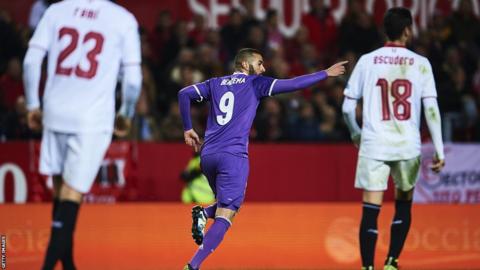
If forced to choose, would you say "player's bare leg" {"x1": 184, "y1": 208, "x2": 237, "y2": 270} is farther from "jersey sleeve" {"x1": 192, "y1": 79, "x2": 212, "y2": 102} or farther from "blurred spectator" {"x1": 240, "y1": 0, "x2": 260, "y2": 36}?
"blurred spectator" {"x1": 240, "y1": 0, "x2": 260, "y2": 36}

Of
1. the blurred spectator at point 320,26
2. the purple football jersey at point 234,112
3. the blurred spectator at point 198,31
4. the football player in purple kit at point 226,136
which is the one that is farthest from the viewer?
the blurred spectator at point 320,26

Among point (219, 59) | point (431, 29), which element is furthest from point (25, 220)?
point (431, 29)

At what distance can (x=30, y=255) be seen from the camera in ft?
38.4

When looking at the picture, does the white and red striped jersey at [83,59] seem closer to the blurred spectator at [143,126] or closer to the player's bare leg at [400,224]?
the player's bare leg at [400,224]

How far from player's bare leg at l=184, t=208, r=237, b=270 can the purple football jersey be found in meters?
0.55

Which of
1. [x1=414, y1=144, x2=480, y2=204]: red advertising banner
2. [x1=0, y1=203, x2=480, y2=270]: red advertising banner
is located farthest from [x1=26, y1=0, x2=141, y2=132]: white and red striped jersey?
[x1=414, y1=144, x2=480, y2=204]: red advertising banner

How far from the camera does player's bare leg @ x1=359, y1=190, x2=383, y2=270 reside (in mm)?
9375

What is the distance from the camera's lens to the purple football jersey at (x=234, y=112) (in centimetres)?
932

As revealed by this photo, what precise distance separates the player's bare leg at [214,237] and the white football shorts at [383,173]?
125cm

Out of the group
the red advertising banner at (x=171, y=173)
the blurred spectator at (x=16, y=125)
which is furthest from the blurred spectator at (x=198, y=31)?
the blurred spectator at (x=16, y=125)

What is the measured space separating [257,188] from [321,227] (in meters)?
2.84

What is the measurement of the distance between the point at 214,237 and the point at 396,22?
256cm

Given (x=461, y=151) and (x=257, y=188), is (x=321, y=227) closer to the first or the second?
(x=257, y=188)

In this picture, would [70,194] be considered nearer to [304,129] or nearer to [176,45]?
[304,129]
